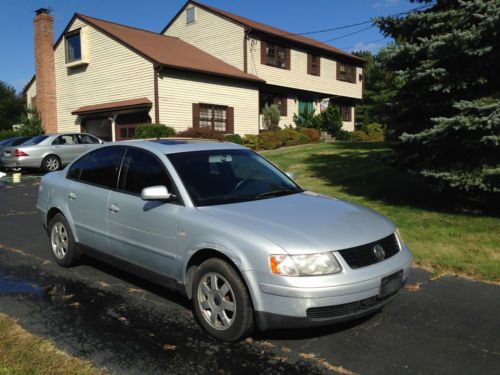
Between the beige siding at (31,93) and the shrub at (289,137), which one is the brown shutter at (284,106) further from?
the beige siding at (31,93)

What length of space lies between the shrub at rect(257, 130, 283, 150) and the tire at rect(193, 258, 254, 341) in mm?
19709

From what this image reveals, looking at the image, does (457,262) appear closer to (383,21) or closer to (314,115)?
(383,21)

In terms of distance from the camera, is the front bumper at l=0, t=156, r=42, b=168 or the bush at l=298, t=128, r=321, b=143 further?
the bush at l=298, t=128, r=321, b=143

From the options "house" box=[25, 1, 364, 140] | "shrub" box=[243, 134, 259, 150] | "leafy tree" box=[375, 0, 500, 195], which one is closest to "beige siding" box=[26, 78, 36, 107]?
"house" box=[25, 1, 364, 140]

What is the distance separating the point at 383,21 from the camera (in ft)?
29.9

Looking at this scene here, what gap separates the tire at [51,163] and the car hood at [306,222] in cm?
1453

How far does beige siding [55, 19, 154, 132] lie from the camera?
22953 mm

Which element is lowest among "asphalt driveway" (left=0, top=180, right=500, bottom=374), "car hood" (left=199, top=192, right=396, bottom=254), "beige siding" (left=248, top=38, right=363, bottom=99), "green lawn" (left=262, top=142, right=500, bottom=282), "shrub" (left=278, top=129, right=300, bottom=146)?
"asphalt driveway" (left=0, top=180, right=500, bottom=374)

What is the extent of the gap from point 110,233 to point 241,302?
6.41ft

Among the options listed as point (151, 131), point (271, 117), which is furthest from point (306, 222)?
point (271, 117)

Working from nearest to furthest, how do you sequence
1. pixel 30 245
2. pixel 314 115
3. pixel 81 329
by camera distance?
pixel 81 329 < pixel 30 245 < pixel 314 115

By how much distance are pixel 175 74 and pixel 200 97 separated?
1800 millimetres

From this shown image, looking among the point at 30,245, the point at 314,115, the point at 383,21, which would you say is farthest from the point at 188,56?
the point at 30,245

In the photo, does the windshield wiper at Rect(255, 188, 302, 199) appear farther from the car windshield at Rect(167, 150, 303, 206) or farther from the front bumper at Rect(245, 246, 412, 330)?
the front bumper at Rect(245, 246, 412, 330)
